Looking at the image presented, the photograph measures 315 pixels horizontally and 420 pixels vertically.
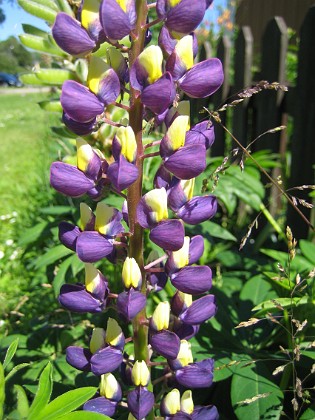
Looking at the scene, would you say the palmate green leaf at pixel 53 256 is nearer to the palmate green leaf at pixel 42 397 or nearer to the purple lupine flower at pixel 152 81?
the palmate green leaf at pixel 42 397

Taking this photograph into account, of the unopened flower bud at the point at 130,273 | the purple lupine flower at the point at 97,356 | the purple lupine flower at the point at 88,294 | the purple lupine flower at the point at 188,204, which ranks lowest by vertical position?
the purple lupine flower at the point at 97,356

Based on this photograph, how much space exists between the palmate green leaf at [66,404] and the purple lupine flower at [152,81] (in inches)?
19.9

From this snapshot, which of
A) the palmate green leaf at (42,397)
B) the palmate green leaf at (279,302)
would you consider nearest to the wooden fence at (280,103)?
the palmate green leaf at (279,302)

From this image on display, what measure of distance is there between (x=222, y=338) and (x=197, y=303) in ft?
1.73

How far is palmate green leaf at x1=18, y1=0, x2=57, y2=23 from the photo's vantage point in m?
1.77

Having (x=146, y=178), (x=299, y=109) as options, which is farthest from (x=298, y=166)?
(x=146, y=178)

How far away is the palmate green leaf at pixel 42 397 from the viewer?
87cm

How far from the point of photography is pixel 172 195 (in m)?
1.04

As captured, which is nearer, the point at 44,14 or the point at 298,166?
the point at 44,14

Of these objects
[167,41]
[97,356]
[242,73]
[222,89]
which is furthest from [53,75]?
[222,89]

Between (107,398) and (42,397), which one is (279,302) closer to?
(107,398)

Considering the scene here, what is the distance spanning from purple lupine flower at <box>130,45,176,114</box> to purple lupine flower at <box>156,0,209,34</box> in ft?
0.23

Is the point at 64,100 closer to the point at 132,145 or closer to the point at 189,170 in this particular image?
the point at 132,145

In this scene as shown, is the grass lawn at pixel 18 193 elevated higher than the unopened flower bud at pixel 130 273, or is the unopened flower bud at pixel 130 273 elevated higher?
the unopened flower bud at pixel 130 273
